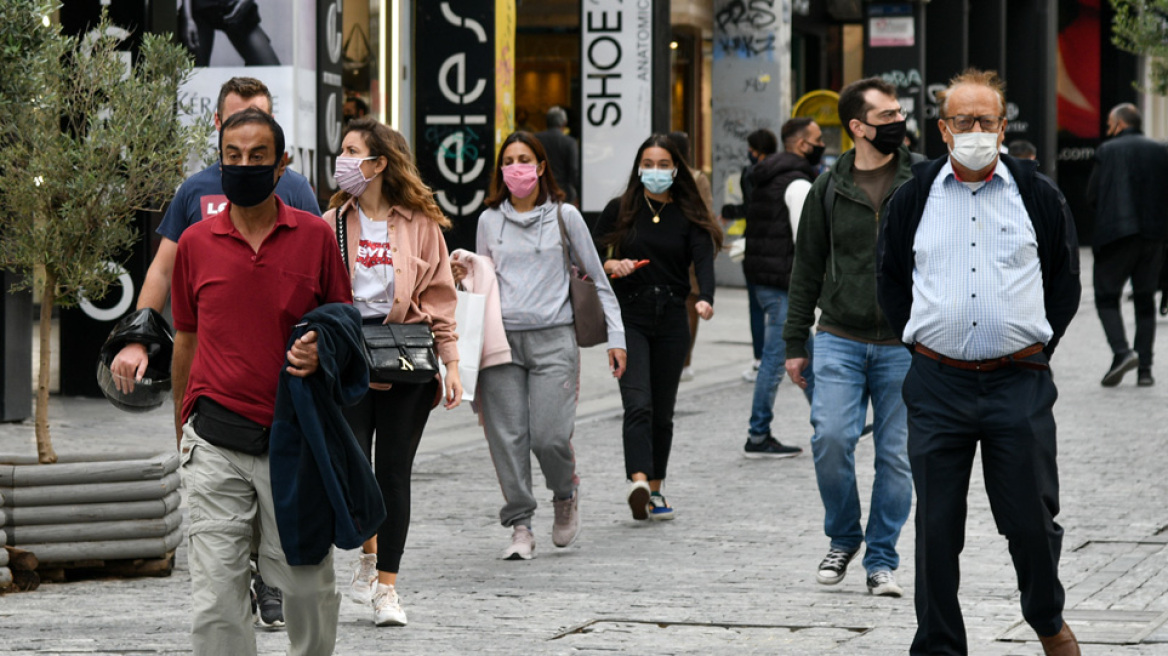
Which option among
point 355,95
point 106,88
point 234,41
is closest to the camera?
point 106,88

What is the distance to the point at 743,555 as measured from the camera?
7.82 m

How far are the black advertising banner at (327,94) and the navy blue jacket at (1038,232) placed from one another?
8057 mm

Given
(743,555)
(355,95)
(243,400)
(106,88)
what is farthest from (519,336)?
(355,95)

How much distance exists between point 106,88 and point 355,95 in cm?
832

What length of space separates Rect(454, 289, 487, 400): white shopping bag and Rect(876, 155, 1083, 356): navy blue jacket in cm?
240

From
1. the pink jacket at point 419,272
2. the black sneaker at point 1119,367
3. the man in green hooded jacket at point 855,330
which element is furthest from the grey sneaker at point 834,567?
the black sneaker at point 1119,367

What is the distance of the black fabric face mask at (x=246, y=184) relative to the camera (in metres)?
4.79

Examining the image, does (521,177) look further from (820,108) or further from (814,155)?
(820,108)

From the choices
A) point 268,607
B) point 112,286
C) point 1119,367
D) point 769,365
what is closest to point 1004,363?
point 268,607

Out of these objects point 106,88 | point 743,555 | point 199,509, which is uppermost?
point 106,88

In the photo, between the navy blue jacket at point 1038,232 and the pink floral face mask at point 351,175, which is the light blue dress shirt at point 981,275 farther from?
the pink floral face mask at point 351,175

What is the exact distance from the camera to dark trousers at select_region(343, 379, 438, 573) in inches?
258

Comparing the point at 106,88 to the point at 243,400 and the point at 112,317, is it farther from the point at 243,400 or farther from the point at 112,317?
the point at 112,317

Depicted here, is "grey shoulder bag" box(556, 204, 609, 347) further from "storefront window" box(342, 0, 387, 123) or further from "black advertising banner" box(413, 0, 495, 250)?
"black advertising banner" box(413, 0, 495, 250)
